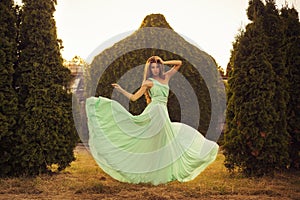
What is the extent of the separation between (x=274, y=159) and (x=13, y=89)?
548cm

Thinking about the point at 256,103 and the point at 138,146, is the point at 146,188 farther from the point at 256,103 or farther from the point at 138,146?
the point at 256,103

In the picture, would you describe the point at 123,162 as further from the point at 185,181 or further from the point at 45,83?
the point at 45,83

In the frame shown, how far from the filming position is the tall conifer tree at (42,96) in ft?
25.8

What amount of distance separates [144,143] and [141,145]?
7 centimetres

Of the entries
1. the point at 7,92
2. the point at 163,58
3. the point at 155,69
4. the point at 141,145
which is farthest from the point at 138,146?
the point at 163,58

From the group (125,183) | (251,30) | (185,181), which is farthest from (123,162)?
(251,30)

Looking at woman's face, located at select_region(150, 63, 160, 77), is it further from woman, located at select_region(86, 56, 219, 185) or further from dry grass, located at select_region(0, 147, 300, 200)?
dry grass, located at select_region(0, 147, 300, 200)

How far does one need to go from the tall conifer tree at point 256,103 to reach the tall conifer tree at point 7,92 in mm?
4439

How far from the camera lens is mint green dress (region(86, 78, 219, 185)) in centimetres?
742

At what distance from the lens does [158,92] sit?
7.69 m

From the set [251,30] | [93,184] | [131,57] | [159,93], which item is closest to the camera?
[93,184]

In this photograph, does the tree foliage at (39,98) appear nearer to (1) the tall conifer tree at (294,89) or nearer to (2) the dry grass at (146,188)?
(2) the dry grass at (146,188)

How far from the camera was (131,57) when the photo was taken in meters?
13.3

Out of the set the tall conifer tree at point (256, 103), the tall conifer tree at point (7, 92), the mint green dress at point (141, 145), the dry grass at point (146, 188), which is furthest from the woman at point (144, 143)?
the tall conifer tree at point (7, 92)
